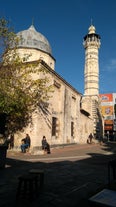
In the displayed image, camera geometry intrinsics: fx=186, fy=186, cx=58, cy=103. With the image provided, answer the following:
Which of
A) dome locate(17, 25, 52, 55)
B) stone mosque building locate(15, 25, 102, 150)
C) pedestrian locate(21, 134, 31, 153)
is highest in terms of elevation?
dome locate(17, 25, 52, 55)

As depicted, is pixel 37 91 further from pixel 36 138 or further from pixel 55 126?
pixel 55 126

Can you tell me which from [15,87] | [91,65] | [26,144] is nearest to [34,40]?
[15,87]

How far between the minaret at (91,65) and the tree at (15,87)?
22.0 meters

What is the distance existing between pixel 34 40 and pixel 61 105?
1019 cm

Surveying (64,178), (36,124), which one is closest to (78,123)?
(36,124)

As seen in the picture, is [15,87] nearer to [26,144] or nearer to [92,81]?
[26,144]

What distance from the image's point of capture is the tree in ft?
41.9

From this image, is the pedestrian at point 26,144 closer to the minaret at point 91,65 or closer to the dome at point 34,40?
the dome at point 34,40

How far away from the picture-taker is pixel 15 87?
13.8 m

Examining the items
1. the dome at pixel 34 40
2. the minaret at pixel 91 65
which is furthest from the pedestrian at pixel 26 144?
the minaret at pixel 91 65

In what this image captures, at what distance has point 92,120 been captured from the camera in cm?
3275

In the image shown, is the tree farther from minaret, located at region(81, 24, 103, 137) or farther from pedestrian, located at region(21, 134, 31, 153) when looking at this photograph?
minaret, located at region(81, 24, 103, 137)

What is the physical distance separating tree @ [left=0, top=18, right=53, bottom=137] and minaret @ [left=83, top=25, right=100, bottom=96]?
72.2 ft

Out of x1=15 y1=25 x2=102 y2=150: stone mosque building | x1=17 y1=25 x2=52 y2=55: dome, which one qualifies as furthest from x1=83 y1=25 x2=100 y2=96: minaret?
x1=17 y1=25 x2=52 y2=55: dome
